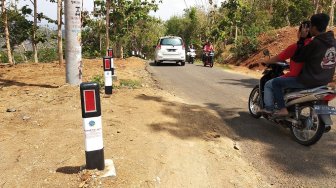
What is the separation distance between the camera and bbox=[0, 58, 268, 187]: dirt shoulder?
3.93 meters

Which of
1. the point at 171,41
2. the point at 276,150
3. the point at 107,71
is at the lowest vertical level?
the point at 276,150

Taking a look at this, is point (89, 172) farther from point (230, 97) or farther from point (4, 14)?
point (4, 14)

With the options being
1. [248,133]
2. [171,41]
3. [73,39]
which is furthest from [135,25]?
[248,133]

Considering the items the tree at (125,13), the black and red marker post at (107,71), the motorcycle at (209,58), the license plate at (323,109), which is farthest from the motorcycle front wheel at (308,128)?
the tree at (125,13)

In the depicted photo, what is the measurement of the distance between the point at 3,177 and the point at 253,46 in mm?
21565

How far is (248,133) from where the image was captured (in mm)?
5969

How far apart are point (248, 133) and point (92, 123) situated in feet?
10.4

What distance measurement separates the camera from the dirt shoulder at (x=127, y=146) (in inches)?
155

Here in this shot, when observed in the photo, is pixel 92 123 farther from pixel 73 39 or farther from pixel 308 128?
pixel 73 39

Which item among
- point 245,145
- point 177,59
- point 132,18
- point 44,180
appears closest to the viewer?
point 44,180

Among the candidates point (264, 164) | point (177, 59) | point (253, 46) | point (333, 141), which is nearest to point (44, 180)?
point (264, 164)

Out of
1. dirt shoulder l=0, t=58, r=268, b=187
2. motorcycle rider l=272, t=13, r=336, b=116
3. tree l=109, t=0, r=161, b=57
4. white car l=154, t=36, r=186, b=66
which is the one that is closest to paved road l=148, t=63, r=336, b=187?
dirt shoulder l=0, t=58, r=268, b=187

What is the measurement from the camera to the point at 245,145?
5395 mm

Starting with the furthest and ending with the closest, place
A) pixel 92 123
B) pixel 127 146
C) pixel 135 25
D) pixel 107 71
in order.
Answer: pixel 135 25, pixel 107 71, pixel 127 146, pixel 92 123
